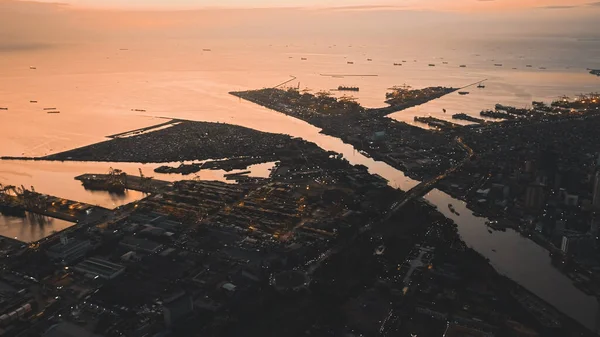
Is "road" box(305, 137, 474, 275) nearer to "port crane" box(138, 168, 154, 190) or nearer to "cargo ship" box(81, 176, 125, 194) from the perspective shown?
"port crane" box(138, 168, 154, 190)

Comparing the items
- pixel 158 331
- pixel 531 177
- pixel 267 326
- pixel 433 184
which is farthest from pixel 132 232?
pixel 531 177

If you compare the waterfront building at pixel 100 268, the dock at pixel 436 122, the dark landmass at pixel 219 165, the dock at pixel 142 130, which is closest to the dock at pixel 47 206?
the waterfront building at pixel 100 268

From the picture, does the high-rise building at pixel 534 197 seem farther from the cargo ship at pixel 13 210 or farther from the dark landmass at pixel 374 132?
the cargo ship at pixel 13 210

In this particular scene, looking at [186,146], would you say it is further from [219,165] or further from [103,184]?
[103,184]

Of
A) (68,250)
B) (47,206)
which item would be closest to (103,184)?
(47,206)

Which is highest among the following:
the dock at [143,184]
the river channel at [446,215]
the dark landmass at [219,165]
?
the dock at [143,184]

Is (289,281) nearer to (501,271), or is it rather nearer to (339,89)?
(501,271)

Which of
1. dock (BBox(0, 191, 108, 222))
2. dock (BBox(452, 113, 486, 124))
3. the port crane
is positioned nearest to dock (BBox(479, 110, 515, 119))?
dock (BBox(452, 113, 486, 124))

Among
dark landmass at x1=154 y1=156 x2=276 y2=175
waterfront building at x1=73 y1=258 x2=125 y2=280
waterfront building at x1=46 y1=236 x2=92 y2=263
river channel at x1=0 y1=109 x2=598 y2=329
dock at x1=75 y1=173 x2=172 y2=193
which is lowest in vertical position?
river channel at x1=0 y1=109 x2=598 y2=329
